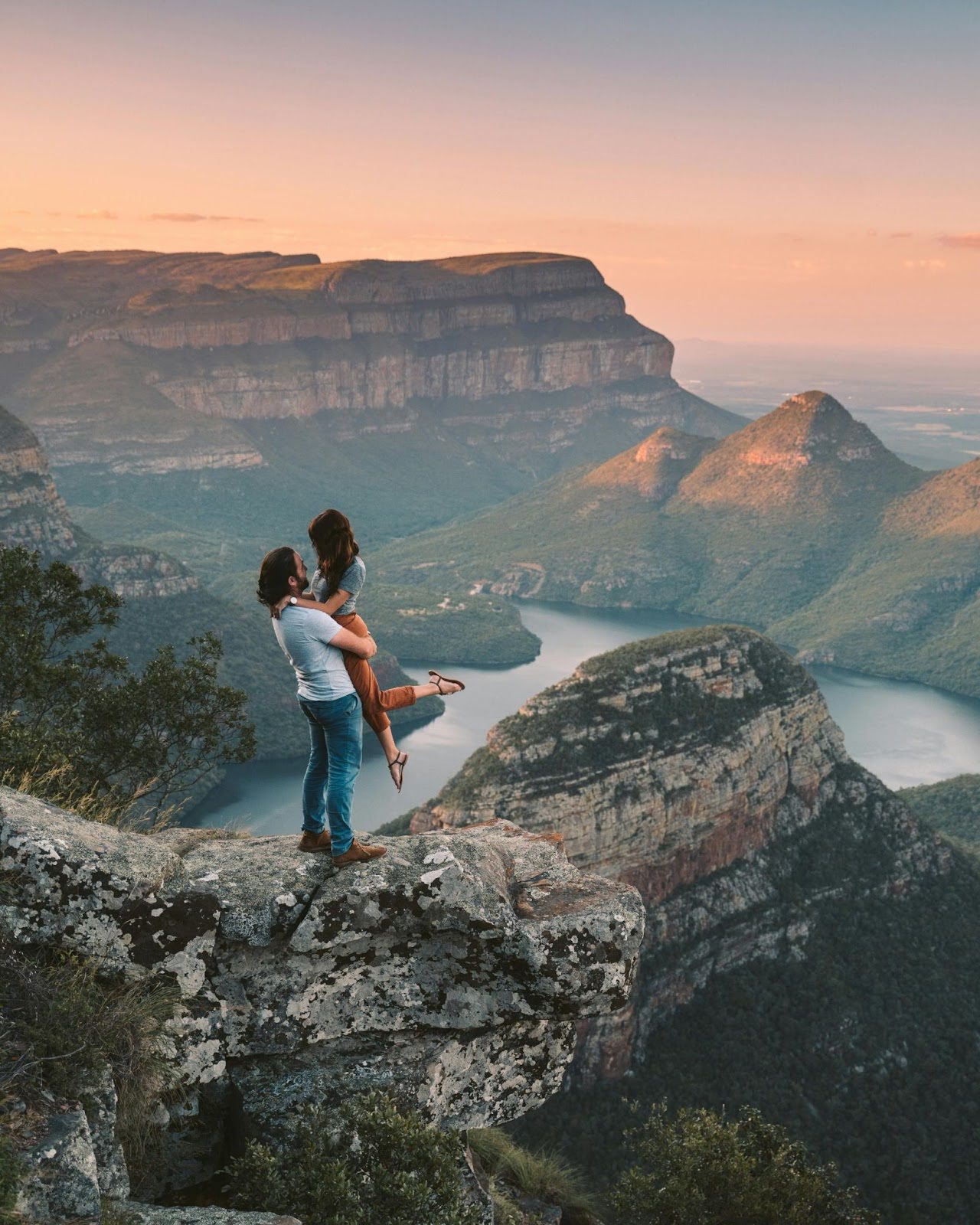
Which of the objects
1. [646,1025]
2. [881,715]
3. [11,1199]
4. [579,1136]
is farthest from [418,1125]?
[881,715]

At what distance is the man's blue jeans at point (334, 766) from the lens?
10914 millimetres

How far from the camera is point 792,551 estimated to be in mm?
180500

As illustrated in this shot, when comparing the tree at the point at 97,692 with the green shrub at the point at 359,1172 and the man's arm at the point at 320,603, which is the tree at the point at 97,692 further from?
the green shrub at the point at 359,1172

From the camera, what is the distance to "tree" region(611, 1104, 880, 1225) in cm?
1981

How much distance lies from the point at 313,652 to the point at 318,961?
9.65ft

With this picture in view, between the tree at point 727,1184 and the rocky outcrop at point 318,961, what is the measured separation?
1079cm

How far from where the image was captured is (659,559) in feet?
621

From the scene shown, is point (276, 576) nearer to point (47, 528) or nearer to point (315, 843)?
point (315, 843)

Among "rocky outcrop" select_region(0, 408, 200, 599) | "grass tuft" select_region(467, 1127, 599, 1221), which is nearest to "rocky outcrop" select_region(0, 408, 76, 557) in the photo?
"rocky outcrop" select_region(0, 408, 200, 599)

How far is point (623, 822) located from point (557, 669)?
96032mm

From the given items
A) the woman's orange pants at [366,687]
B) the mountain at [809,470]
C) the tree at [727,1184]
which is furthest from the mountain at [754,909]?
the mountain at [809,470]

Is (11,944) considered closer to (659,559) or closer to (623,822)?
(623,822)

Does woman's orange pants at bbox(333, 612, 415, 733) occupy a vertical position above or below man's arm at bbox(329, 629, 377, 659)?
below

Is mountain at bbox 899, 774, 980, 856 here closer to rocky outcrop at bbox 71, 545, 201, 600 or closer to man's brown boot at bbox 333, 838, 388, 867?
man's brown boot at bbox 333, 838, 388, 867
